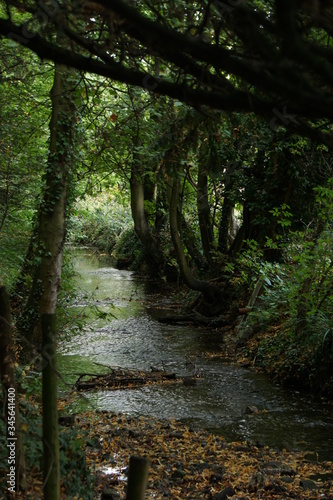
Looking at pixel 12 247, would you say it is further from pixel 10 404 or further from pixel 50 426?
pixel 50 426

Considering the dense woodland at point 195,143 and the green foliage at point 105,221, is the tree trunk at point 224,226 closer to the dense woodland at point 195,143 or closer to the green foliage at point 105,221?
the dense woodland at point 195,143

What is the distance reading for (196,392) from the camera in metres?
8.40

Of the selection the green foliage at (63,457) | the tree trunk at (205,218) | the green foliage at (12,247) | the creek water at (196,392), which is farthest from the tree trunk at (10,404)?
the tree trunk at (205,218)

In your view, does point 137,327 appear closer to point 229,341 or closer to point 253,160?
point 229,341

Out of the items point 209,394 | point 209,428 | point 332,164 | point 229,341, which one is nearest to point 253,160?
point 332,164

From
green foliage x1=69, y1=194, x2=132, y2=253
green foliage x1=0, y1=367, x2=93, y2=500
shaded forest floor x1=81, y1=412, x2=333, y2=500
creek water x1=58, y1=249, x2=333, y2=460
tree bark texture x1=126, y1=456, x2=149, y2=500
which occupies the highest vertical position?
green foliage x1=69, y1=194, x2=132, y2=253

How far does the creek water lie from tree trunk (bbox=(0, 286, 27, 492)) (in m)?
3.80

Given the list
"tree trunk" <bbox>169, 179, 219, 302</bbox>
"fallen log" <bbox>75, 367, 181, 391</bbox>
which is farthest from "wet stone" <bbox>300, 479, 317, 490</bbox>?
"tree trunk" <bbox>169, 179, 219, 302</bbox>

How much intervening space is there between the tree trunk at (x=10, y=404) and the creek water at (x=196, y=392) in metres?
3.80

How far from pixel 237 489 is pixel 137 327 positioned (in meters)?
9.34

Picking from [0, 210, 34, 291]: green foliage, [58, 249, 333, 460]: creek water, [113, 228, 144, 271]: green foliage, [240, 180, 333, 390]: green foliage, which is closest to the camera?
[58, 249, 333, 460]: creek water

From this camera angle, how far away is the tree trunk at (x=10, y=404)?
307 cm

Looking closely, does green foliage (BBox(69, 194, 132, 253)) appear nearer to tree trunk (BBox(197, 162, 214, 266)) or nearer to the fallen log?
tree trunk (BBox(197, 162, 214, 266))

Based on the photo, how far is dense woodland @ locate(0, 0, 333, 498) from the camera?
2148mm
